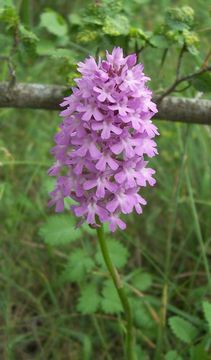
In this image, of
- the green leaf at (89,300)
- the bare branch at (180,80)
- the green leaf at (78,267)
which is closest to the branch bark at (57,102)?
the bare branch at (180,80)

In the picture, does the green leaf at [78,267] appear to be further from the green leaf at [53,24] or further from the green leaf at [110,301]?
the green leaf at [53,24]

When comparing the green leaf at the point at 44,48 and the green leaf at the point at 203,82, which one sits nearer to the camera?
the green leaf at the point at 203,82

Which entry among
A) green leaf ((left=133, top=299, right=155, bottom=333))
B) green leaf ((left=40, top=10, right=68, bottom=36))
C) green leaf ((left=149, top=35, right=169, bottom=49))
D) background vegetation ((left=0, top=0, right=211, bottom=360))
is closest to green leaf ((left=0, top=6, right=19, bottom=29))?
background vegetation ((left=0, top=0, right=211, bottom=360))

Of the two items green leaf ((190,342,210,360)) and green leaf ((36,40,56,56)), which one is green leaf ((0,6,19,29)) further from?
green leaf ((190,342,210,360))

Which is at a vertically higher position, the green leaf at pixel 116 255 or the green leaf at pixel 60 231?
the green leaf at pixel 60 231

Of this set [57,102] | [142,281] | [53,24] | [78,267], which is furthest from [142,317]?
[53,24]

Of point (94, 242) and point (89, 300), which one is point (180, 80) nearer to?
point (89, 300)
